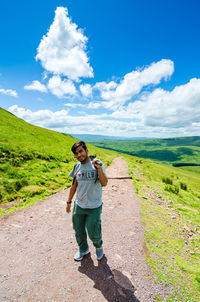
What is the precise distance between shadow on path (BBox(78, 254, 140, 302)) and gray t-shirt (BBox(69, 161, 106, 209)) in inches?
79.0

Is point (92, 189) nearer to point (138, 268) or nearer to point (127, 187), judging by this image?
point (138, 268)

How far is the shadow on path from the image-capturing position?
11.5ft

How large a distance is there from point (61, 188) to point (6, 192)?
3927 mm

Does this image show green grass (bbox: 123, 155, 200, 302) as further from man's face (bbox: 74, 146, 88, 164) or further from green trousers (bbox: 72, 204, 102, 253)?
man's face (bbox: 74, 146, 88, 164)

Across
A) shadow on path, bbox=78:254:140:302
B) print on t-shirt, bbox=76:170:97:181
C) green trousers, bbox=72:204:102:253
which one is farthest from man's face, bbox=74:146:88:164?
shadow on path, bbox=78:254:140:302

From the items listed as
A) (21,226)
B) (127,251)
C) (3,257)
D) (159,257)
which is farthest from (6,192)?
(159,257)

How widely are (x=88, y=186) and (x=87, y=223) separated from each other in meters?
1.15

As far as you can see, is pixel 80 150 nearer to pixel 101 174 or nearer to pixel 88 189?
pixel 101 174

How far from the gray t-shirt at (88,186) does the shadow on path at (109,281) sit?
2.01m

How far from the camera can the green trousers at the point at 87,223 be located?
413cm

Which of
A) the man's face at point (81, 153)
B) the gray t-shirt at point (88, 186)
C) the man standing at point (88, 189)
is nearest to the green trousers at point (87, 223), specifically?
the man standing at point (88, 189)

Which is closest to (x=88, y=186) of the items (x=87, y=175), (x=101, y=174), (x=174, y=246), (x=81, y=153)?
(x=87, y=175)

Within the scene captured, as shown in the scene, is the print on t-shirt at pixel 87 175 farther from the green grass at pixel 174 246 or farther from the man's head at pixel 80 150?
the green grass at pixel 174 246

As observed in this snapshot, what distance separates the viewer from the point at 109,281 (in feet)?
12.7
